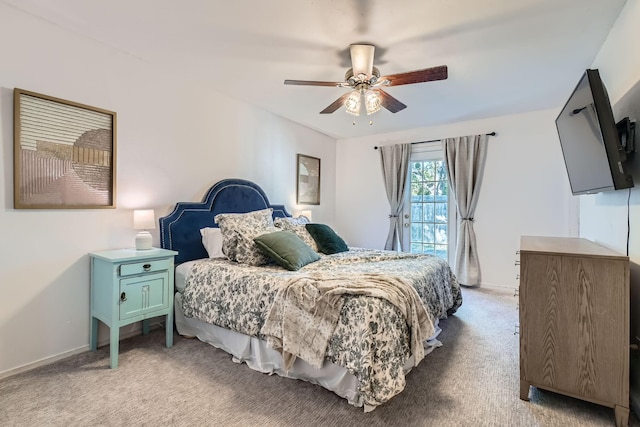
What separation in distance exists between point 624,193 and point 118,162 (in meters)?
3.91

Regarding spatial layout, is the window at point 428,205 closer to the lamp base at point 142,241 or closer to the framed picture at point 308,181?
the framed picture at point 308,181

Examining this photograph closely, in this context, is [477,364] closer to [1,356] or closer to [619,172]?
[619,172]

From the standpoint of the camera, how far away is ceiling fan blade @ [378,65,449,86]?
2264 millimetres

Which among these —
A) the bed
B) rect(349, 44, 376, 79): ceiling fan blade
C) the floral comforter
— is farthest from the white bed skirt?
rect(349, 44, 376, 79): ceiling fan blade

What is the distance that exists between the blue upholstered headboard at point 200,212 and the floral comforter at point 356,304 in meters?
0.44

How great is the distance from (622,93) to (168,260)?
358 cm

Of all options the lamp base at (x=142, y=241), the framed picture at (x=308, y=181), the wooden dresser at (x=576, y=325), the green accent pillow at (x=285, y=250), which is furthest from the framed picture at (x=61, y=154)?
the wooden dresser at (x=576, y=325)

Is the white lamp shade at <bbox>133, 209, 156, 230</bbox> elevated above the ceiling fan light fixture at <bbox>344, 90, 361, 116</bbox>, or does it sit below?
below

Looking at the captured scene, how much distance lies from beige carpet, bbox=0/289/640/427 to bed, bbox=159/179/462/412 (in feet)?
0.48

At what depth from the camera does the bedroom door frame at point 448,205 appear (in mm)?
4809

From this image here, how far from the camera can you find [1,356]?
83.0 inches

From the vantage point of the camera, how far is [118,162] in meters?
2.72

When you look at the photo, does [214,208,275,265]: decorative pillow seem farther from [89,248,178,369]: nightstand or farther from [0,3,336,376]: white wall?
[0,3,336,376]: white wall

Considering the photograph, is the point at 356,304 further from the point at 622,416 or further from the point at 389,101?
the point at 389,101
